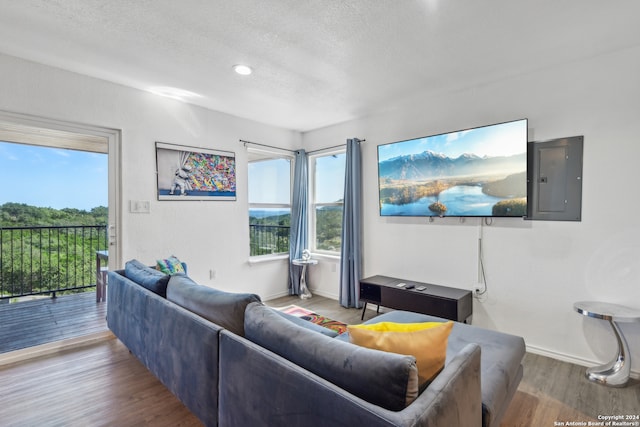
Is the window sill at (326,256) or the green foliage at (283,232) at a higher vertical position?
the green foliage at (283,232)

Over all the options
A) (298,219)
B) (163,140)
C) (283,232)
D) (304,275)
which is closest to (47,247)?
(163,140)

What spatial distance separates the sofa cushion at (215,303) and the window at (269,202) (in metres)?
2.34

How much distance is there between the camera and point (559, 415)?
1.91 m

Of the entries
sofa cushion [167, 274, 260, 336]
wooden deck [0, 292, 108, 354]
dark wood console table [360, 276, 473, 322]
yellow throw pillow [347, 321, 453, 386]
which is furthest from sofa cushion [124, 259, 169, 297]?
dark wood console table [360, 276, 473, 322]

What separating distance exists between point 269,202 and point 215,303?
2.91 m

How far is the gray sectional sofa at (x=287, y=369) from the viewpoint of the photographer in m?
0.99

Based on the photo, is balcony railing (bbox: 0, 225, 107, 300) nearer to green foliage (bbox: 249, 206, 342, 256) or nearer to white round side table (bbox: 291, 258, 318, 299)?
green foliage (bbox: 249, 206, 342, 256)

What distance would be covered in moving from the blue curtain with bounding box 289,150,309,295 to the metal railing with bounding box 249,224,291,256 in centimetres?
15

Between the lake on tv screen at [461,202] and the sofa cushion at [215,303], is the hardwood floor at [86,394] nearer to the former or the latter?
the sofa cushion at [215,303]

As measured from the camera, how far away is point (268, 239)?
455 cm

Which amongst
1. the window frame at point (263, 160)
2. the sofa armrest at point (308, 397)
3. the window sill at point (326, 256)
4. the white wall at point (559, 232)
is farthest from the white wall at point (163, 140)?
the sofa armrest at point (308, 397)

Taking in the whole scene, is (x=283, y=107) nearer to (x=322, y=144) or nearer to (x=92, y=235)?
(x=322, y=144)

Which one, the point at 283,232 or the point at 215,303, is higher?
the point at 283,232

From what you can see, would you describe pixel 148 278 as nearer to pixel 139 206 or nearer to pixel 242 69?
pixel 139 206
